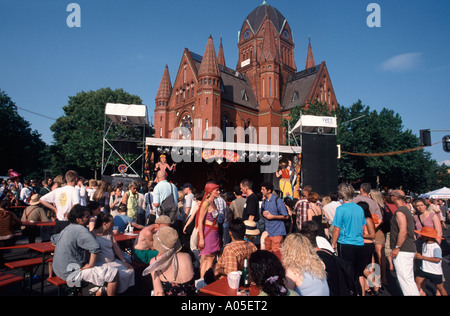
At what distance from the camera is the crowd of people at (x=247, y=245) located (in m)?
2.66

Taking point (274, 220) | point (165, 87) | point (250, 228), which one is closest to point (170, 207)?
point (250, 228)

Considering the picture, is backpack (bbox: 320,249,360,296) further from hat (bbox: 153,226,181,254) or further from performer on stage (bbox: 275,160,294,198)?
performer on stage (bbox: 275,160,294,198)

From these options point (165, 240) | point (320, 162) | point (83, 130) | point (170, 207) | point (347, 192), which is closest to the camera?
point (165, 240)

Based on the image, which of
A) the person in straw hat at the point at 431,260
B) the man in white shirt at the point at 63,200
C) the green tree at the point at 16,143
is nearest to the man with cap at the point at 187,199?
the man in white shirt at the point at 63,200

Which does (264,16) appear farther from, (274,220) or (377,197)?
(274,220)

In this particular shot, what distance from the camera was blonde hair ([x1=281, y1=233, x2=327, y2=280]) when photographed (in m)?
2.58

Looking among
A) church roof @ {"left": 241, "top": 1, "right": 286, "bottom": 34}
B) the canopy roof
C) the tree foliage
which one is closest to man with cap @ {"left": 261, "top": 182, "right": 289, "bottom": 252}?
the canopy roof

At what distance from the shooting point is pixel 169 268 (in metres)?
3.12

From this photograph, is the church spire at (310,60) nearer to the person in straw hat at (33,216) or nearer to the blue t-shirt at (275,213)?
the blue t-shirt at (275,213)

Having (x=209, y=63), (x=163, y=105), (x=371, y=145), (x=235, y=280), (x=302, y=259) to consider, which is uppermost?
(x=209, y=63)

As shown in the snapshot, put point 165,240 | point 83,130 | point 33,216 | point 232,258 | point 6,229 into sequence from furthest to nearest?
point 83,130 → point 33,216 → point 6,229 → point 232,258 → point 165,240

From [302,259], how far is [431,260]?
295 cm

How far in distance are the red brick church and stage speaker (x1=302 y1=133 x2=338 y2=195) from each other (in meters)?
16.5

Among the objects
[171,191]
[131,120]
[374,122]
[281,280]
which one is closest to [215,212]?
[171,191]
